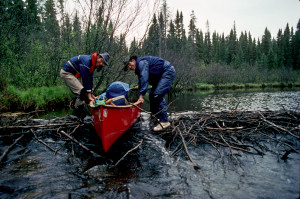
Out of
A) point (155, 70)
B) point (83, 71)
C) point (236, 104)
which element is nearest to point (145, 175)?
point (155, 70)

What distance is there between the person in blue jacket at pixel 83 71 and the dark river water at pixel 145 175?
213cm

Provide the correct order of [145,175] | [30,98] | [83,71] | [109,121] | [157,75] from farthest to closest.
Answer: [30,98] → [157,75] → [83,71] → [109,121] → [145,175]

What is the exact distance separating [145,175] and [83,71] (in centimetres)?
382

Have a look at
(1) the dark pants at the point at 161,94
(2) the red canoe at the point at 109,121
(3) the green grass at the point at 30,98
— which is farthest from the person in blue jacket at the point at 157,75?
(3) the green grass at the point at 30,98

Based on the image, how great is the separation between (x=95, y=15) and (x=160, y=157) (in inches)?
368

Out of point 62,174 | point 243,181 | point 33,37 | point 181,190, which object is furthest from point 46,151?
point 33,37

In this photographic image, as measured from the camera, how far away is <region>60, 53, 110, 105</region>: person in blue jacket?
19.1 ft

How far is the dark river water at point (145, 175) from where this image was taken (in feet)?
9.43

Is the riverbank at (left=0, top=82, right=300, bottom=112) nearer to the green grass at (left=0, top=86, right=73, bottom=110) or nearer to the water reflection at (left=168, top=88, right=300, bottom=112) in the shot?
the green grass at (left=0, top=86, right=73, bottom=110)

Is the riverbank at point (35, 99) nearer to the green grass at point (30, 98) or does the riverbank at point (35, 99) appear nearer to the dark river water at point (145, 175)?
the green grass at point (30, 98)

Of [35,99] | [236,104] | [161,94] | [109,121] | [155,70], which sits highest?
[155,70]

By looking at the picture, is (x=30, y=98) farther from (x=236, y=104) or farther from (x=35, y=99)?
(x=236, y=104)

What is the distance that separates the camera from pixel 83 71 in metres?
5.85

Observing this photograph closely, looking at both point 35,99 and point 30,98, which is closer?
point 30,98
